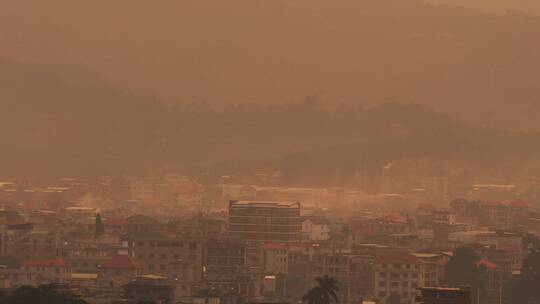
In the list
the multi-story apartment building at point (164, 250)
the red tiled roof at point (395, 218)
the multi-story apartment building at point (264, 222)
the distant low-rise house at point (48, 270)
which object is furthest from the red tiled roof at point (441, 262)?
the red tiled roof at point (395, 218)

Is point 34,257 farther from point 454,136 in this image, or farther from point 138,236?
point 454,136

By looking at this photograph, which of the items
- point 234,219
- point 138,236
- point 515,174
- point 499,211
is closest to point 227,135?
point 515,174

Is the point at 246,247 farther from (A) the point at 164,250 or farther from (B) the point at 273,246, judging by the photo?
(A) the point at 164,250

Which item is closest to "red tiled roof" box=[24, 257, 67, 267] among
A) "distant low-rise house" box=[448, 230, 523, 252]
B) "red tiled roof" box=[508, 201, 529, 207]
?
"distant low-rise house" box=[448, 230, 523, 252]

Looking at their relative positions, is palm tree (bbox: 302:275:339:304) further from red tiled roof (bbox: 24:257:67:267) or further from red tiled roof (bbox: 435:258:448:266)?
red tiled roof (bbox: 435:258:448:266)

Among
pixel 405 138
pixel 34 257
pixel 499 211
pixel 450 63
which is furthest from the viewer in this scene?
pixel 450 63

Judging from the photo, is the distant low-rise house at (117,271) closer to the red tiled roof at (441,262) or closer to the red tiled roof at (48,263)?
the red tiled roof at (48,263)
